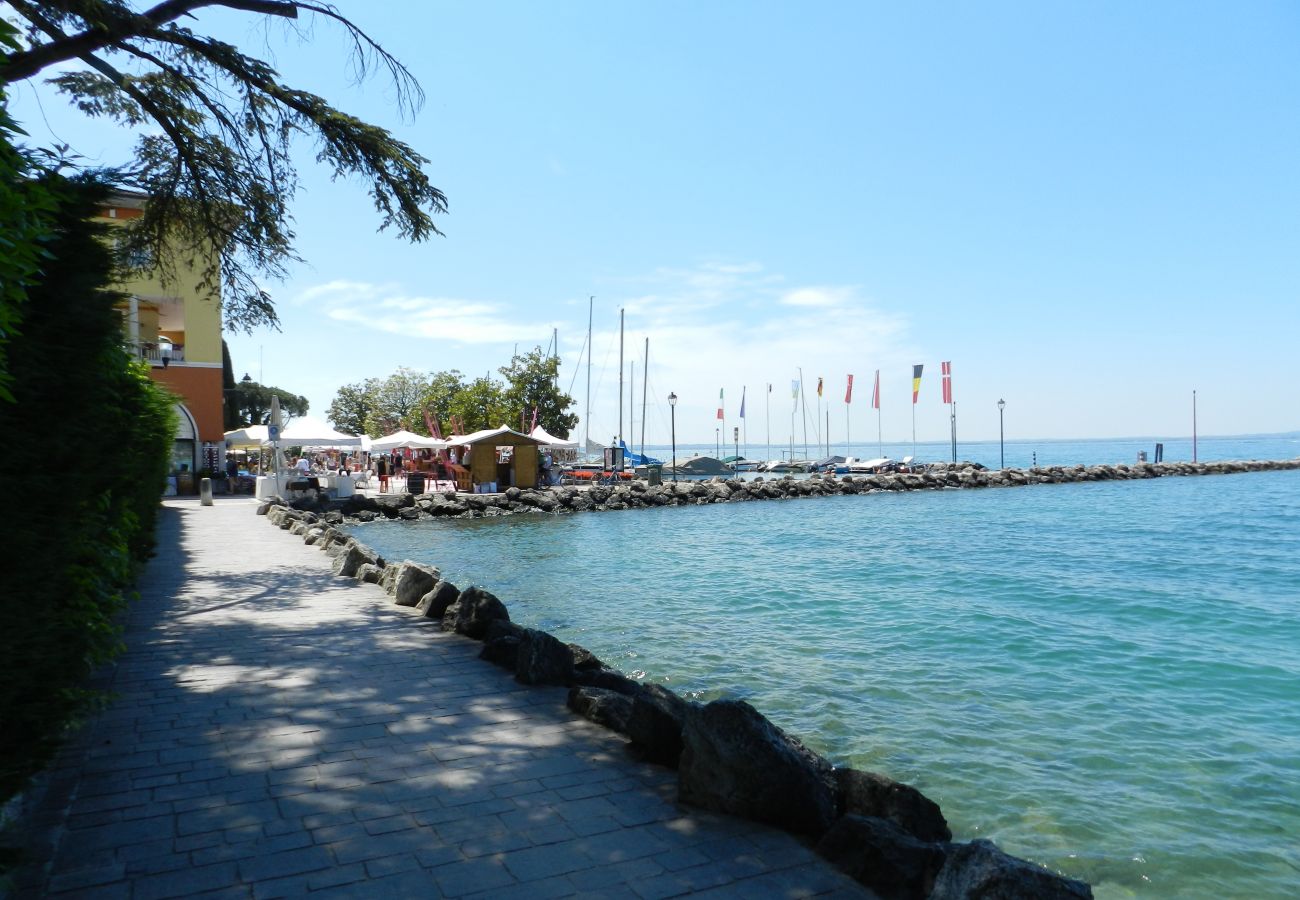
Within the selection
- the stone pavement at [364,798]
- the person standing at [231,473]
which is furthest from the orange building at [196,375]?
the stone pavement at [364,798]

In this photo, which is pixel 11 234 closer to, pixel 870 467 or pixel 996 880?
pixel 996 880

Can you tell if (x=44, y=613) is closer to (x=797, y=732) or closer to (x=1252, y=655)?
(x=797, y=732)

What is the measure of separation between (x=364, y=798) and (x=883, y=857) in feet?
8.29

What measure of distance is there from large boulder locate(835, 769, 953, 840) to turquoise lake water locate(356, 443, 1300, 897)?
4.79ft

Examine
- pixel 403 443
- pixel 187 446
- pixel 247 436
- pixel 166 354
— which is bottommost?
pixel 187 446

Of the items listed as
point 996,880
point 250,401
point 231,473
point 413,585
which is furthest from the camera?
point 250,401

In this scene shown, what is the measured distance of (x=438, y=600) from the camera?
871cm

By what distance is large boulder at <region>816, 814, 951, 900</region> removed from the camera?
11.1 ft

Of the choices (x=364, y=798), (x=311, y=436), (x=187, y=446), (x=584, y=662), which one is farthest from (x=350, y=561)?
(x=187, y=446)

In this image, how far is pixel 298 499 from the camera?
27.0 metres

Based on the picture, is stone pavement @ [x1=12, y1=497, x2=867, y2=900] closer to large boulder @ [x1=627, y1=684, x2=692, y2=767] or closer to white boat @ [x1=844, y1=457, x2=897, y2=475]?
large boulder @ [x1=627, y1=684, x2=692, y2=767]

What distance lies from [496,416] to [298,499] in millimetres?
22100

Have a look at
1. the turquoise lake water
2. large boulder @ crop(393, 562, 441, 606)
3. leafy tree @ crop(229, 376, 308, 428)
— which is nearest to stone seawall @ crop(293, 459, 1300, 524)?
the turquoise lake water

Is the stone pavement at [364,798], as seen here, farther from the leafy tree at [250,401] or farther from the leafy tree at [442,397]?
the leafy tree at [250,401]
